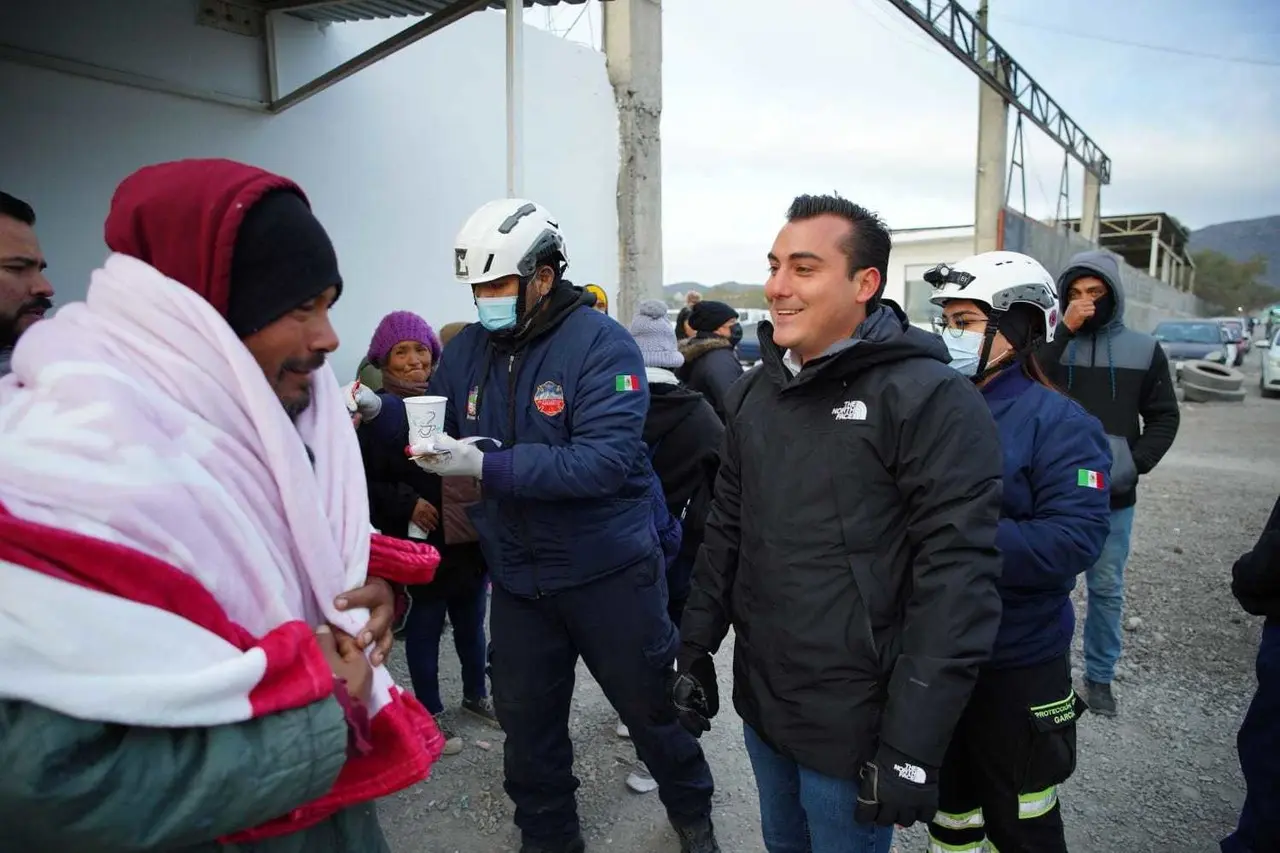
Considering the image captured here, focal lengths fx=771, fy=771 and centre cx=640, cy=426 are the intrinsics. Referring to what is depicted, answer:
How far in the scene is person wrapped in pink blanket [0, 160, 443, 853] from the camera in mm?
880

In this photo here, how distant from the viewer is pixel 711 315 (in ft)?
18.1

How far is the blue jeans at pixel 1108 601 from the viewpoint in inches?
153

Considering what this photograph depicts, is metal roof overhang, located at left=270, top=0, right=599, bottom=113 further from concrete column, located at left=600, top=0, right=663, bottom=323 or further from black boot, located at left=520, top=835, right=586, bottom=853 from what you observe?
black boot, located at left=520, top=835, right=586, bottom=853

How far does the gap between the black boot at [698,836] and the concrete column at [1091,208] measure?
2968cm

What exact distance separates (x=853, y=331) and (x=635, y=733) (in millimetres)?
1614

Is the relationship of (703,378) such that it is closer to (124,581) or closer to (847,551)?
(847,551)

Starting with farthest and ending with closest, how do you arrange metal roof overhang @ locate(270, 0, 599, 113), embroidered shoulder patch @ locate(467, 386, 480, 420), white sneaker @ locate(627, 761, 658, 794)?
1. metal roof overhang @ locate(270, 0, 599, 113)
2. white sneaker @ locate(627, 761, 658, 794)
3. embroidered shoulder patch @ locate(467, 386, 480, 420)

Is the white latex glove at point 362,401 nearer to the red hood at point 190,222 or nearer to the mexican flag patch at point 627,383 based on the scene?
the mexican flag patch at point 627,383

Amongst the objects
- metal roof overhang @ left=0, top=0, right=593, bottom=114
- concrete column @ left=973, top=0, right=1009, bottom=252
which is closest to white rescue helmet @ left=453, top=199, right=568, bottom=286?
metal roof overhang @ left=0, top=0, right=593, bottom=114

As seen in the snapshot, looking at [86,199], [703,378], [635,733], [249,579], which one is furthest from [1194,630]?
[86,199]

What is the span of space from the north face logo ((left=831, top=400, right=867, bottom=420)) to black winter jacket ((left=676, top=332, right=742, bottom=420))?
261 cm

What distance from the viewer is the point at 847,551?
1.82 m

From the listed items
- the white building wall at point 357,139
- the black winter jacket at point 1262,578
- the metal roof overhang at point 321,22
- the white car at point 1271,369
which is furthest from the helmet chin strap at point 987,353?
the white car at point 1271,369

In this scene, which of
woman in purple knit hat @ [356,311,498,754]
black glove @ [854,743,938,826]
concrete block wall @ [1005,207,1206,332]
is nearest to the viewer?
black glove @ [854,743,938,826]
